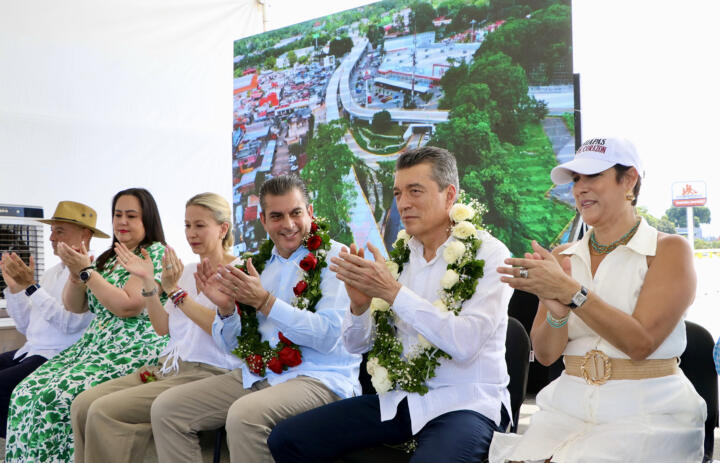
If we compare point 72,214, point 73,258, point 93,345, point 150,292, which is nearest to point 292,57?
point 72,214

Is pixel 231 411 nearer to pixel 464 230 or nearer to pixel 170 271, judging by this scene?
pixel 170 271

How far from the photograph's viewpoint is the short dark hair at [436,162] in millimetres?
2596

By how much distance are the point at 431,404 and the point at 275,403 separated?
70 cm

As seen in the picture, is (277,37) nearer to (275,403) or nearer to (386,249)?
(386,249)

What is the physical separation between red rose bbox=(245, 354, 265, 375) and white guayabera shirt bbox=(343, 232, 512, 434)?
61 cm

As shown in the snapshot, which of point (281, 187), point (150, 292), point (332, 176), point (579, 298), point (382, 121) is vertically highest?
point (382, 121)

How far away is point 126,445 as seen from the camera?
317 centimetres

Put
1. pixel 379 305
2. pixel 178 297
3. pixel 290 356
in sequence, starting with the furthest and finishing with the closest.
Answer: pixel 178 297 → pixel 290 356 → pixel 379 305

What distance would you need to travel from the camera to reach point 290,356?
2887 millimetres

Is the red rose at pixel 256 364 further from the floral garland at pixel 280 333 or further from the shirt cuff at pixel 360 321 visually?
the shirt cuff at pixel 360 321

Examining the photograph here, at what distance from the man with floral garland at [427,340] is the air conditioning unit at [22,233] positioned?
5.04 meters

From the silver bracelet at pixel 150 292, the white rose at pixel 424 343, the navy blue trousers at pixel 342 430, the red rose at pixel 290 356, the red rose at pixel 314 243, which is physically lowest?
the navy blue trousers at pixel 342 430

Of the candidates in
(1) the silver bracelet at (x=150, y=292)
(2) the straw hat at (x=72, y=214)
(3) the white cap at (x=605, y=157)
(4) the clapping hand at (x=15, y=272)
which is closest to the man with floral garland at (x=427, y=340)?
(3) the white cap at (x=605, y=157)

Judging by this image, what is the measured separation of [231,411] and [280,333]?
1.51 feet
